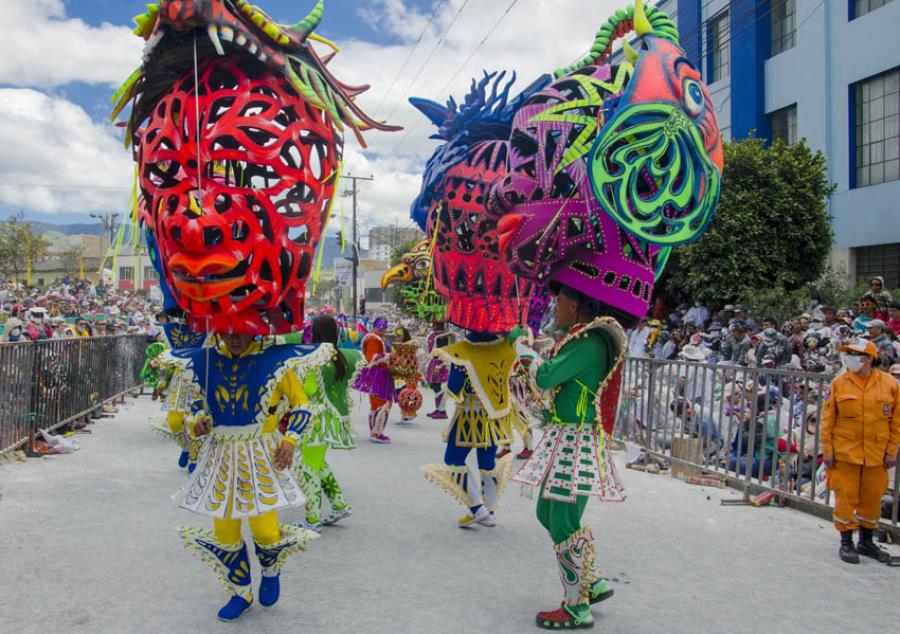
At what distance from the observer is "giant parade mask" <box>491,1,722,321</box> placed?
4098 mm

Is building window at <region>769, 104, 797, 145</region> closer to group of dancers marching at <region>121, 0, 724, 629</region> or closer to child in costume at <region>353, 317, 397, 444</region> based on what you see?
child in costume at <region>353, 317, 397, 444</region>

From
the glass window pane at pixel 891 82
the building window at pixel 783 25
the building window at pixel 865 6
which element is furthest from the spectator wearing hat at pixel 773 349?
the building window at pixel 783 25

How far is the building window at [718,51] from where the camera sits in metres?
22.3

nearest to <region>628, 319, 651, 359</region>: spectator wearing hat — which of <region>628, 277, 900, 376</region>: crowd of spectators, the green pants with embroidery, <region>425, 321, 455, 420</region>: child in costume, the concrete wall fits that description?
<region>628, 277, 900, 376</region>: crowd of spectators

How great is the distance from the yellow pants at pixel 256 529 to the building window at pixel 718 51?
842 inches

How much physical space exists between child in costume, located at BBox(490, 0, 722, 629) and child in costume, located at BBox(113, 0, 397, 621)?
4.46 ft

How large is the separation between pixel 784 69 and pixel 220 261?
781 inches

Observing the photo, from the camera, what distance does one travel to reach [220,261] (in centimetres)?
384

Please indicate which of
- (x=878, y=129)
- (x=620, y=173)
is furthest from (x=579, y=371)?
(x=878, y=129)

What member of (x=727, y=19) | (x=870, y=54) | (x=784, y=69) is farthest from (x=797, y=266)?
(x=727, y=19)

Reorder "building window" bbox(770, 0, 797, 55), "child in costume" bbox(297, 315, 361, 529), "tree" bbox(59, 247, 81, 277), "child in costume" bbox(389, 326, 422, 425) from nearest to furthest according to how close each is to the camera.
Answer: "child in costume" bbox(297, 315, 361, 529) < "child in costume" bbox(389, 326, 422, 425) < "building window" bbox(770, 0, 797, 55) < "tree" bbox(59, 247, 81, 277)

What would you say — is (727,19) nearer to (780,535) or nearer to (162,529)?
(780,535)

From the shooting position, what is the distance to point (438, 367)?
1034 cm

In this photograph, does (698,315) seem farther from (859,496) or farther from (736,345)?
(859,496)
